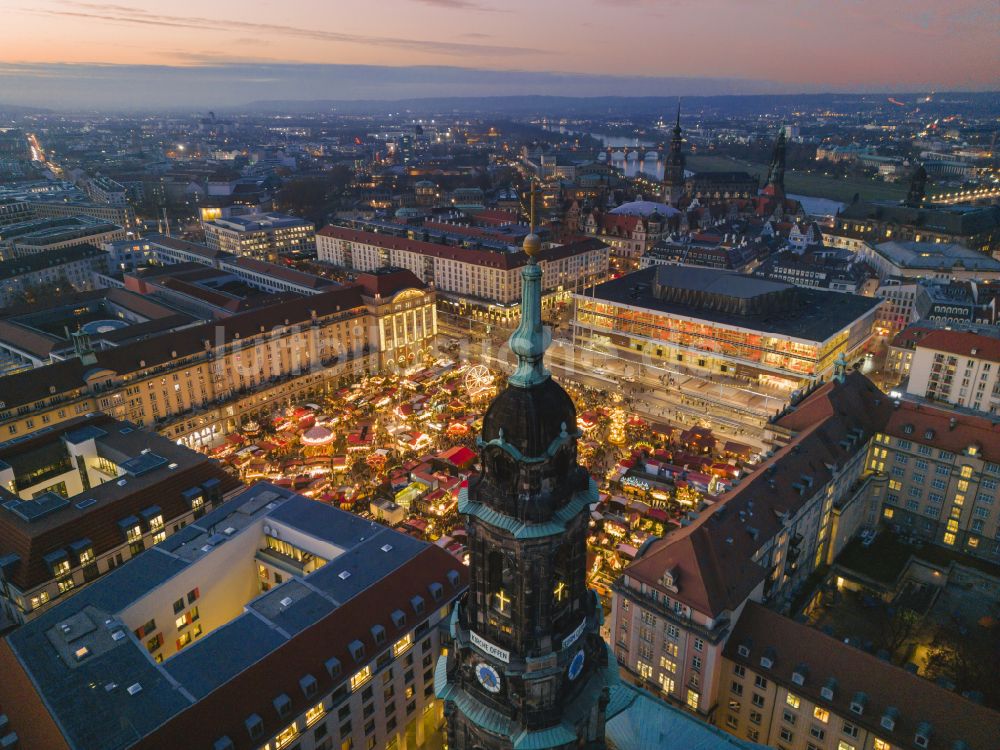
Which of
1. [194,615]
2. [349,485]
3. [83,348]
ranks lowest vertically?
[349,485]

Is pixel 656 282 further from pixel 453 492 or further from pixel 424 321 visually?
pixel 453 492

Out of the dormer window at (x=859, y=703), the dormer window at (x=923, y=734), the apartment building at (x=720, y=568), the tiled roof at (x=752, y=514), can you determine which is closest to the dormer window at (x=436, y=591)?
the apartment building at (x=720, y=568)

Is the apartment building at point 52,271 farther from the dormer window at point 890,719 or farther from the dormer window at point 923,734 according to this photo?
the dormer window at point 923,734

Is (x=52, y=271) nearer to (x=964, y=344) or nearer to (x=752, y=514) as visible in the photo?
(x=752, y=514)

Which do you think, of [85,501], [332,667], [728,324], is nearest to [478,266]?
[728,324]

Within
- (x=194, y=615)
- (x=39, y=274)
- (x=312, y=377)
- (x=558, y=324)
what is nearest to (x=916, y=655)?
(x=194, y=615)
